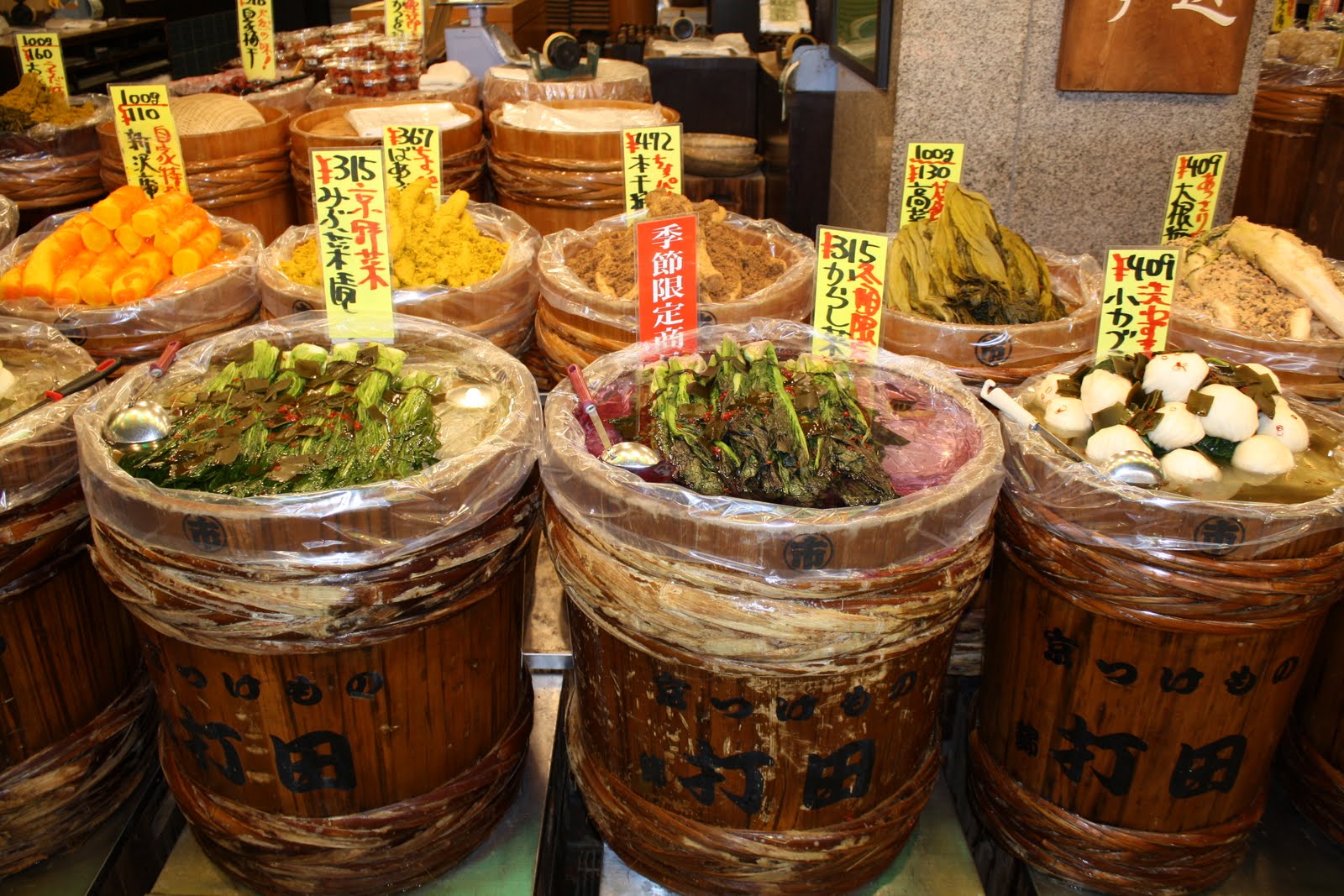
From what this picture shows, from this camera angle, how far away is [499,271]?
2973mm

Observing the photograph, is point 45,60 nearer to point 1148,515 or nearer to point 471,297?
point 471,297

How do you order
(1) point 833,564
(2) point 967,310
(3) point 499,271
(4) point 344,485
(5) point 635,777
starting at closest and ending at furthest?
(1) point 833,564, (4) point 344,485, (5) point 635,777, (2) point 967,310, (3) point 499,271

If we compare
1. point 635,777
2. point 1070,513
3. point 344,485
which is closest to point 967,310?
point 1070,513

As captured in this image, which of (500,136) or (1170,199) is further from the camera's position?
(500,136)

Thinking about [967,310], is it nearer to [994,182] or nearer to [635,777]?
[994,182]

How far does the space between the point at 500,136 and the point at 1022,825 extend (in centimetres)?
302

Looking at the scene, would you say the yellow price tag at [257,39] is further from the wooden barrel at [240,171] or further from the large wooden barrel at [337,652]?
the large wooden barrel at [337,652]

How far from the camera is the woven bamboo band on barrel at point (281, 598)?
5.61ft

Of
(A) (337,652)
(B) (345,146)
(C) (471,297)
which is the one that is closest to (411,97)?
(B) (345,146)

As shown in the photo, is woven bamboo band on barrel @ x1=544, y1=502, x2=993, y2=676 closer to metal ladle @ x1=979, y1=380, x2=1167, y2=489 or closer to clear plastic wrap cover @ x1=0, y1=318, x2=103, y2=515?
metal ladle @ x1=979, y1=380, x2=1167, y2=489

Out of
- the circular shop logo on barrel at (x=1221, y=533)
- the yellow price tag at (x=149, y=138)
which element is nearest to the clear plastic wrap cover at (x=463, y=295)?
the yellow price tag at (x=149, y=138)

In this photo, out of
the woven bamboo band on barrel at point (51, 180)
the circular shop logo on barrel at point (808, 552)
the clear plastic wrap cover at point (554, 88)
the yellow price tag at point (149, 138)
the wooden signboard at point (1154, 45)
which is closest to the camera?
the circular shop logo on barrel at point (808, 552)

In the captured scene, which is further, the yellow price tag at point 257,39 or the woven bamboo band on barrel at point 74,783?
the yellow price tag at point 257,39

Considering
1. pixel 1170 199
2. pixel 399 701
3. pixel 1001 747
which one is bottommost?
pixel 1001 747
